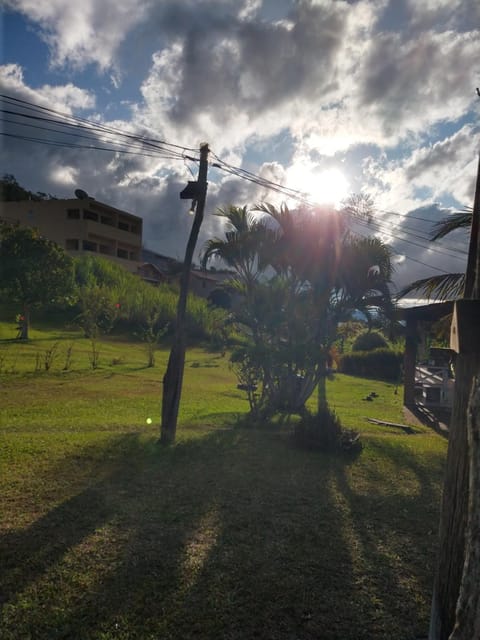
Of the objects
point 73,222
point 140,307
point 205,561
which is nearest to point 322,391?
point 205,561

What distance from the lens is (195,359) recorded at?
2316 centimetres

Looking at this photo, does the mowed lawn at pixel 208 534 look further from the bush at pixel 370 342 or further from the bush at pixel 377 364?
the bush at pixel 370 342

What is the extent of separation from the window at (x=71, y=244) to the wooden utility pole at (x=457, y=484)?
42624mm

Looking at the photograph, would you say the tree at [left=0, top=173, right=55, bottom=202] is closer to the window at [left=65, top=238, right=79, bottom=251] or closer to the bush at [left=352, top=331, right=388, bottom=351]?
the window at [left=65, top=238, right=79, bottom=251]

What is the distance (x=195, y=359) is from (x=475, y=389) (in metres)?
21.7

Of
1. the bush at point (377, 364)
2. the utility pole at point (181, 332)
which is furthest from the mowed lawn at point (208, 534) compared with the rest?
the bush at point (377, 364)

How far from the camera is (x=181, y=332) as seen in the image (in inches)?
303

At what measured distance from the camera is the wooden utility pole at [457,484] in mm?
2162

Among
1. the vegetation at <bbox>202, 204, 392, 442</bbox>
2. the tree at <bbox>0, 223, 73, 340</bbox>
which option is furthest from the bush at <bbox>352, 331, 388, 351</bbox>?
the tree at <bbox>0, 223, 73, 340</bbox>

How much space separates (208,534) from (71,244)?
4137 centimetres

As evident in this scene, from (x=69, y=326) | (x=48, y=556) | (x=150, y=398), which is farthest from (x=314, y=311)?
(x=69, y=326)

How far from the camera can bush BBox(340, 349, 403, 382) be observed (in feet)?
79.3

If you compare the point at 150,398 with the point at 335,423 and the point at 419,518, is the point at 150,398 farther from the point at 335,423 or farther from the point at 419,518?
the point at 419,518

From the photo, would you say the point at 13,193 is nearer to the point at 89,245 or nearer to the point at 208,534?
the point at 89,245
